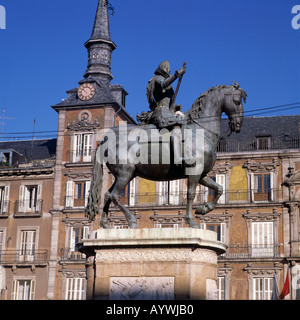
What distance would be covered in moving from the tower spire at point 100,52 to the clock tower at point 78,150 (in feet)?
0.25

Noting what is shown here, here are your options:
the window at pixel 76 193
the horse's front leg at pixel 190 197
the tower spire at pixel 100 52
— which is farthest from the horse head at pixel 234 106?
the tower spire at pixel 100 52

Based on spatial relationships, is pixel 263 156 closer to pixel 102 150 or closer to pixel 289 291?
pixel 289 291

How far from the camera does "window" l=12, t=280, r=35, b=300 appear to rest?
138 ft

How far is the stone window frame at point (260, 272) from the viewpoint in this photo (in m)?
39.2

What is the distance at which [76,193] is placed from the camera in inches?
1718

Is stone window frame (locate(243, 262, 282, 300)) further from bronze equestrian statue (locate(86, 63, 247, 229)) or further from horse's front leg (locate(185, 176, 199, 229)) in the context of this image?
horse's front leg (locate(185, 176, 199, 229))

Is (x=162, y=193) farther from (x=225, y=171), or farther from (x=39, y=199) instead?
(x=39, y=199)

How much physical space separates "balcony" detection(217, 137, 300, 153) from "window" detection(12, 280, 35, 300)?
635 inches

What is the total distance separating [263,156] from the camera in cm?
4106

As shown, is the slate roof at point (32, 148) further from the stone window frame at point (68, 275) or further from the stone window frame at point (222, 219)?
the stone window frame at point (222, 219)

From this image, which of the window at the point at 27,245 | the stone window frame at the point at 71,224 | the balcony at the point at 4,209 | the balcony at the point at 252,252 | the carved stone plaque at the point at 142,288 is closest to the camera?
the carved stone plaque at the point at 142,288
